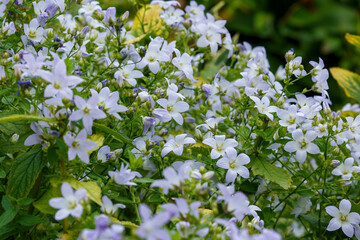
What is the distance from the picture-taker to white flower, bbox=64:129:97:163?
91 cm

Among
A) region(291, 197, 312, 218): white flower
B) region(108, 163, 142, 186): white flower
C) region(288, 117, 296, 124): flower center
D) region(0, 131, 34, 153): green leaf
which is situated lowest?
region(291, 197, 312, 218): white flower

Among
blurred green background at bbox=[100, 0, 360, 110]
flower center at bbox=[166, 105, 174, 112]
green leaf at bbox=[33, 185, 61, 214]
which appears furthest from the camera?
blurred green background at bbox=[100, 0, 360, 110]

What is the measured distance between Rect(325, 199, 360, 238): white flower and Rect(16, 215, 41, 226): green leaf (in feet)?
2.28

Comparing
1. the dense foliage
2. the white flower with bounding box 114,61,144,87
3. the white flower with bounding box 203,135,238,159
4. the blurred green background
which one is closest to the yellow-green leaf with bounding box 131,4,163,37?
the dense foliage

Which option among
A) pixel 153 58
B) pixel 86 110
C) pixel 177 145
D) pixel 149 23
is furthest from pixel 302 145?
pixel 149 23

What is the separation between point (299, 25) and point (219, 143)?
8.48ft

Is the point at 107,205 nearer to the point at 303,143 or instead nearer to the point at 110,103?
the point at 110,103

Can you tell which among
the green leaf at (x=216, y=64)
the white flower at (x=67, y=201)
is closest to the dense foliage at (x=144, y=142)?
the white flower at (x=67, y=201)

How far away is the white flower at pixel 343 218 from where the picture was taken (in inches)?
46.1

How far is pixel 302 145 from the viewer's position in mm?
1160

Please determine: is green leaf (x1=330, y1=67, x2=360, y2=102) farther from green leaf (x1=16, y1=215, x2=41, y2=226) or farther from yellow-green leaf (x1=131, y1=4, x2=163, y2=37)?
green leaf (x1=16, y1=215, x2=41, y2=226)

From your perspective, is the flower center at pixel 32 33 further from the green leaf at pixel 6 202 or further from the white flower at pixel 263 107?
the white flower at pixel 263 107

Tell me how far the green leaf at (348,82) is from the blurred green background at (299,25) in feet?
5.64

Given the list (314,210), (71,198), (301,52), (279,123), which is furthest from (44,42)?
(301,52)
